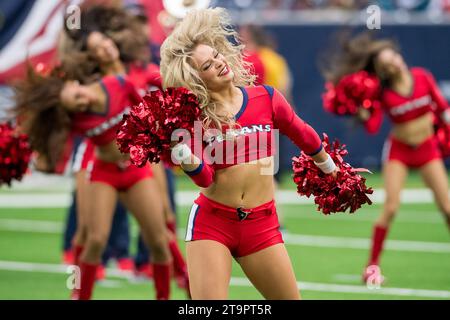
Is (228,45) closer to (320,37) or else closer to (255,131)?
(255,131)

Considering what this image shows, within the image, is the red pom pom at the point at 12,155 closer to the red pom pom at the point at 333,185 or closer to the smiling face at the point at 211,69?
the smiling face at the point at 211,69

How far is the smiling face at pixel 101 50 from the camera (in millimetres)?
8438

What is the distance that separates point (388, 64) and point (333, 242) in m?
2.53

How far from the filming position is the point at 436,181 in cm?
945

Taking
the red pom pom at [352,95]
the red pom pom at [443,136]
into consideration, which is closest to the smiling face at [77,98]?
the red pom pom at [352,95]

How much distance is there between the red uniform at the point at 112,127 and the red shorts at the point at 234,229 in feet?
7.28

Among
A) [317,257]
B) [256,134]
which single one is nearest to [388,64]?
[317,257]

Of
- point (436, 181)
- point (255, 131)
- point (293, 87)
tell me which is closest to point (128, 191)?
point (255, 131)

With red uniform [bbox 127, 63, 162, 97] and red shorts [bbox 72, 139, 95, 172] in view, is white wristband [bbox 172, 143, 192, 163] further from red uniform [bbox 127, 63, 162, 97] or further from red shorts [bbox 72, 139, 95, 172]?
red shorts [bbox 72, 139, 95, 172]

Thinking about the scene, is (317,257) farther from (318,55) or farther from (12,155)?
(318,55)

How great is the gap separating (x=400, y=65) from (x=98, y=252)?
3.59 m

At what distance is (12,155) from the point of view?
7.46 m

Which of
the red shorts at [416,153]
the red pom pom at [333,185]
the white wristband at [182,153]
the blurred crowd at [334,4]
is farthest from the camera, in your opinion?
the blurred crowd at [334,4]

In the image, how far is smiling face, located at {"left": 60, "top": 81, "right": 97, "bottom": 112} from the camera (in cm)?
783
